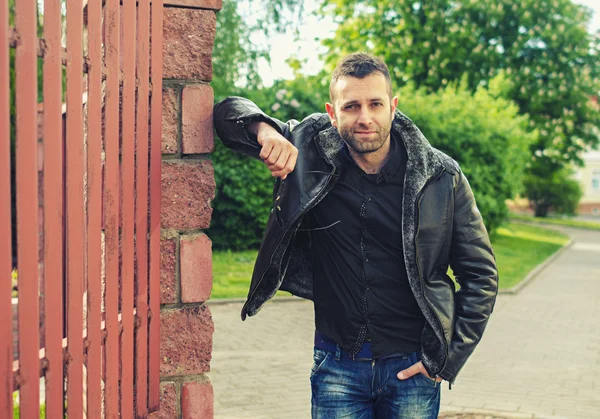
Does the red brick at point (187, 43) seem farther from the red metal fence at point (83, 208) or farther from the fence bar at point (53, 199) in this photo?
the fence bar at point (53, 199)

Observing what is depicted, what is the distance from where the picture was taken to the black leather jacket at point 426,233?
120 inches

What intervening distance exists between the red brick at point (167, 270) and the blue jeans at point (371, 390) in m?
0.68

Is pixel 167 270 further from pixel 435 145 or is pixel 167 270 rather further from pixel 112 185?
pixel 435 145

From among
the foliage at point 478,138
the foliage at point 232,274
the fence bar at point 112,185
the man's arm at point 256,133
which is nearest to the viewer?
the fence bar at point 112,185

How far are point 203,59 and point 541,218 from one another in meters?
40.8

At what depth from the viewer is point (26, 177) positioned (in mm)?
2121

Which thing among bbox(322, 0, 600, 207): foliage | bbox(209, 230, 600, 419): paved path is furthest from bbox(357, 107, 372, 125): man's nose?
bbox(322, 0, 600, 207): foliage

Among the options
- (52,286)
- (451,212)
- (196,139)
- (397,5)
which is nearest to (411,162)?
(451,212)

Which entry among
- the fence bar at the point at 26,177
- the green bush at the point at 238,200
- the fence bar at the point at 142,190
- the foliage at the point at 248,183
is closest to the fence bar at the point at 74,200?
the fence bar at the point at 26,177

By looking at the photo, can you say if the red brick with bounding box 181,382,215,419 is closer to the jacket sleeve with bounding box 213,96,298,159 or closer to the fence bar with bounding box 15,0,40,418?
the jacket sleeve with bounding box 213,96,298,159

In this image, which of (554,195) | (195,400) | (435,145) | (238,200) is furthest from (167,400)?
(554,195)

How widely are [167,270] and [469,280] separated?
1.22m

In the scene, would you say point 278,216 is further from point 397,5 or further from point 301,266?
point 397,5

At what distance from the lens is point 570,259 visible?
20047 mm
